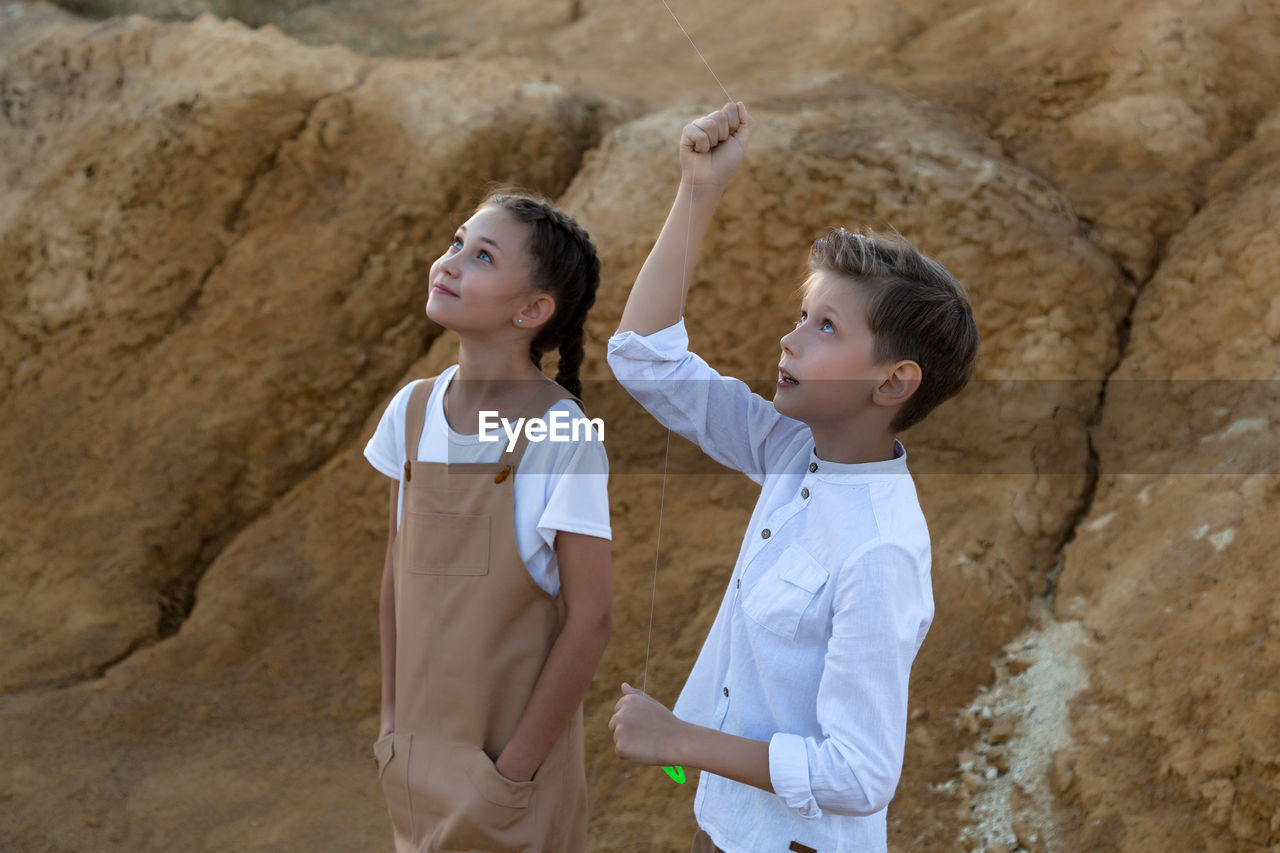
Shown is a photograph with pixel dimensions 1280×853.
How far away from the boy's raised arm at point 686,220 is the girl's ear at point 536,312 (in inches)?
11.6

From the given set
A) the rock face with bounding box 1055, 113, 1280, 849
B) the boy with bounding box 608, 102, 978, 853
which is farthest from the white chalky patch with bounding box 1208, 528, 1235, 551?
the boy with bounding box 608, 102, 978, 853

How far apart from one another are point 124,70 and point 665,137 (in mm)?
2654

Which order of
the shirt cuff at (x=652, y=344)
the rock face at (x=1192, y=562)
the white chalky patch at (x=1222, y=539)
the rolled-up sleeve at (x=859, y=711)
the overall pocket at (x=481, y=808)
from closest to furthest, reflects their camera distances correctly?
the rolled-up sleeve at (x=859, y=711), the shirt cuff at (x=652, y=344), the overall pocket at (x=481, y=808), the rock face at (x=1192, y=562), the white chalky patch at (x=1222, y=539)

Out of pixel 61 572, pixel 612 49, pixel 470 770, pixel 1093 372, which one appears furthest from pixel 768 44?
pixel 470 770

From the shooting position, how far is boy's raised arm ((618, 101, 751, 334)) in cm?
177

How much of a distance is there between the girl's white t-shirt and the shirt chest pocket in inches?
14.7

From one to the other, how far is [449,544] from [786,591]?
Result: 67 cm

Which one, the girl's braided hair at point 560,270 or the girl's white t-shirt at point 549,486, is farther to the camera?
the girl's braided hair at point 560,270

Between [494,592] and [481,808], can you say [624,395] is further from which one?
[481,808]

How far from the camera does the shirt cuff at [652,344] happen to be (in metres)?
1.75

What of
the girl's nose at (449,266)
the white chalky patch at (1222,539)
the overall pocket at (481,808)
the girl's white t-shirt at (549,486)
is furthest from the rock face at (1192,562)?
the girl's nose at (449,266)

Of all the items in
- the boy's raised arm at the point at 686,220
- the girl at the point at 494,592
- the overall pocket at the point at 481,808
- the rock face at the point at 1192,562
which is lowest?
the rock face at the point at 1192,562

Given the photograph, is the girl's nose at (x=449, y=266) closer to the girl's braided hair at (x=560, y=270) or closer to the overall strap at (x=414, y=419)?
the girl's braided hair at (x=560, y=270)

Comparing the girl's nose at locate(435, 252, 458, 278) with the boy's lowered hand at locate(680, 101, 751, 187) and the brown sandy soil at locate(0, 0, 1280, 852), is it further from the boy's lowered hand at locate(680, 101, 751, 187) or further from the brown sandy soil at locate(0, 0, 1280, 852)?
the brown sandy soil at locate(0, 0, 1280, 852)
